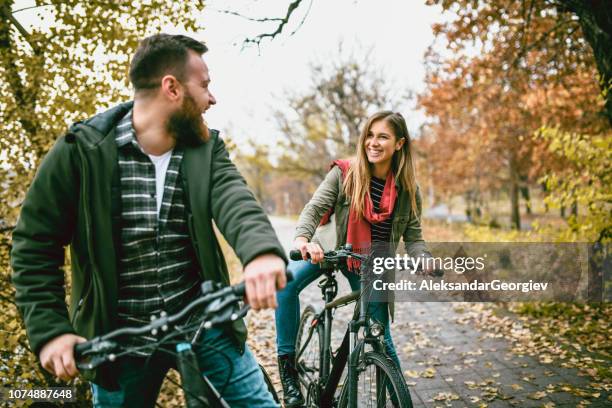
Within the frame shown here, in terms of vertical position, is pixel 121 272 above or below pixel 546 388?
above

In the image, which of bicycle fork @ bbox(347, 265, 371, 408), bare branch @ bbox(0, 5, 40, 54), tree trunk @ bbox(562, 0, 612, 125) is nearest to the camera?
bicycle fork @ bbox(347, 265, 371, 408)

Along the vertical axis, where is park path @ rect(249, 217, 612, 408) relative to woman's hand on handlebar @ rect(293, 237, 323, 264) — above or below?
below

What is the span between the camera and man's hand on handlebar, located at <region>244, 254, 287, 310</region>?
1.53 m

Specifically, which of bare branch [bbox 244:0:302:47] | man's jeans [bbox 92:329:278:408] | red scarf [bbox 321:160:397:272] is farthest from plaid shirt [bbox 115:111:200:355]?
bare branch [bbox 244:0:302:47]

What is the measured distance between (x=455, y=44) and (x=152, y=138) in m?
7.92

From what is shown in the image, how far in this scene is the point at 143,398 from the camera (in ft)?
6.32

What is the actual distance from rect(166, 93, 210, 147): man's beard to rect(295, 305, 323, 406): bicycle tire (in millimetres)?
1947

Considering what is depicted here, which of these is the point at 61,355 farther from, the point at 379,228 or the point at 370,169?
the point at 370,169

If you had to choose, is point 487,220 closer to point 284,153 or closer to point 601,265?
point 284,153

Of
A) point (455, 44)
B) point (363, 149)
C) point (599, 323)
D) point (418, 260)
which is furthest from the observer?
point (455, 44)

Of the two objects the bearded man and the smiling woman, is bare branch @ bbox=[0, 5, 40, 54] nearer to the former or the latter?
the bearded man

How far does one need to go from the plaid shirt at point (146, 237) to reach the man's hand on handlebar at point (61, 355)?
28 centimetres

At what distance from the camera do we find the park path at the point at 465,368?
4184 mm

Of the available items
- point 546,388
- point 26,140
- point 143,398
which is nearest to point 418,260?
point 143,398
